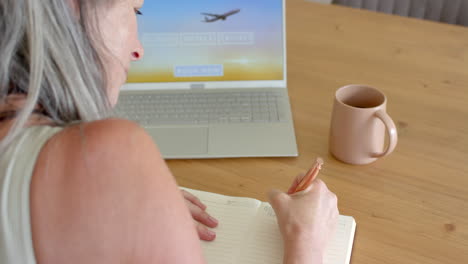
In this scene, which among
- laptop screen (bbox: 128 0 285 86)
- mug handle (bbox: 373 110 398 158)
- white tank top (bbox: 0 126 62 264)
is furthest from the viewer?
laptop screen (bbox: 128 0 285 86)

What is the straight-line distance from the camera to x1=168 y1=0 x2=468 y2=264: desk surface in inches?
32.0

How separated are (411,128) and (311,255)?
1.38ft

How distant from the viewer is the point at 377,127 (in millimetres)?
902

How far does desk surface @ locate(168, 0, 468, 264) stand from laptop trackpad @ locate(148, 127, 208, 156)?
27 mm

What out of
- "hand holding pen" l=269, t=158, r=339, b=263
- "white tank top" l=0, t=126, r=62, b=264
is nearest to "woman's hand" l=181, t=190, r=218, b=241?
"hand holding pen" l=269, t=158, r=339, b=263

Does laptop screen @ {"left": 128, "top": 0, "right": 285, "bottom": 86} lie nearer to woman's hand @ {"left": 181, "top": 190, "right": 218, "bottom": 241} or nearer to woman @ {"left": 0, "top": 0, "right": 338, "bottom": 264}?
woman's hand @ {"left": 181, "top": 190, "right": 218, "bottom": 241}

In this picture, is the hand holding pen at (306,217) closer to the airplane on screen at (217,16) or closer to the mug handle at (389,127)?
the mug handle at (389,127)

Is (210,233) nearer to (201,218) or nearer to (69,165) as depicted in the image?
(201,218)

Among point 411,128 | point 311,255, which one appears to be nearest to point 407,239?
point 311,255

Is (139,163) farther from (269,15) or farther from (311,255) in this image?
(269,15)

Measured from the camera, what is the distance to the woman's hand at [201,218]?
787 millimetres

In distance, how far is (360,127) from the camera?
2.95 feet

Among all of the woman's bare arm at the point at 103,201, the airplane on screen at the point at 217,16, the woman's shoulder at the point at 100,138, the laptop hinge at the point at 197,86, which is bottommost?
the laptop hinge at the point at 197,86

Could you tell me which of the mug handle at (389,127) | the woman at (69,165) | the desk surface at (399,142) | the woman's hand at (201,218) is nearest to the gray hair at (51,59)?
the woman at (69,165)
